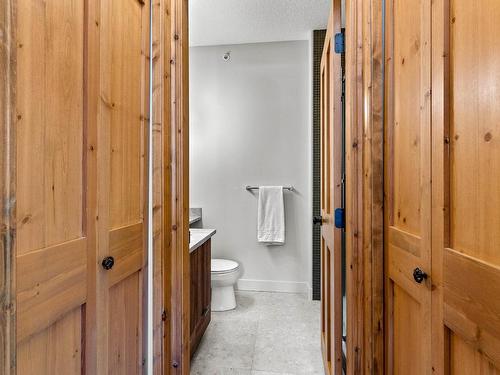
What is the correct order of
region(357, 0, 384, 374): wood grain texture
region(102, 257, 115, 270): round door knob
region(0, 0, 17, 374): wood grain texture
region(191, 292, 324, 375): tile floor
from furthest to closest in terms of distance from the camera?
region(191, 292, 324, 375): tile floor → region(357, 0, 384, 374): wood grain texture → region(102, 257, 115, 270): round door knob → region(0, 0, 17, 374): wood grain texture

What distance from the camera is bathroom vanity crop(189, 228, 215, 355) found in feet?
5.95

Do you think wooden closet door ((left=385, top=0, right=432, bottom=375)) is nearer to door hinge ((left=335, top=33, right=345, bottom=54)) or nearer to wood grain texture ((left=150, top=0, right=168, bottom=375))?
door hinge ((left=335, top=33, right=345, bottom=54))

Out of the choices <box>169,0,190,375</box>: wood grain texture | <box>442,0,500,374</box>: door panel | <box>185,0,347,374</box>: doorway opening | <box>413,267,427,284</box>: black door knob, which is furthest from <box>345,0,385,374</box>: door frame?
<box>185,0,347,374</box>: doorway opening

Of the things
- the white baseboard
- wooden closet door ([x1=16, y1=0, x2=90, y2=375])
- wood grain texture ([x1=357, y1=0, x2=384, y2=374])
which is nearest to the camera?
wooden closet door ([x1=16, y1=0, x2=90, y2=375])

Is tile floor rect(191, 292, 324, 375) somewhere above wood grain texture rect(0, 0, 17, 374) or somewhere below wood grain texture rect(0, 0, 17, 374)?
below

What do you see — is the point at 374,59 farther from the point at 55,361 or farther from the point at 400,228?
the point at 55,361

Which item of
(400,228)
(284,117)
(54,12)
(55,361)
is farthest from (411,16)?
(284,117)

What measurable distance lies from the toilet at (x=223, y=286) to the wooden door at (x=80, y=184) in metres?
1.37

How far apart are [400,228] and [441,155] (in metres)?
0.36

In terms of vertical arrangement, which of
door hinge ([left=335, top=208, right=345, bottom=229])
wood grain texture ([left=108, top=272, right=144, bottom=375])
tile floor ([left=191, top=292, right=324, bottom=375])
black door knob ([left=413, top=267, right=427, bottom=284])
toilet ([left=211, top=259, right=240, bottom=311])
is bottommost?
tile floor ([left=191, top=292, right=324, bottom=375])

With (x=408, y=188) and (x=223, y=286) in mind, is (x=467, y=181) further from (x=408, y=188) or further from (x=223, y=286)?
(x=223, y=286)

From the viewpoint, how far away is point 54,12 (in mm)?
706

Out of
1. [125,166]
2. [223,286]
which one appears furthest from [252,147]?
[125,166]

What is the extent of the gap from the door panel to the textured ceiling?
7.01 ft
